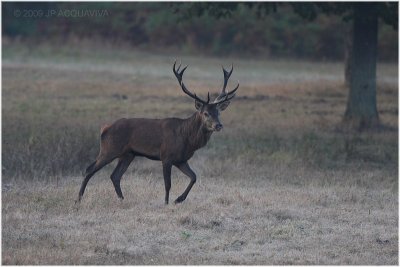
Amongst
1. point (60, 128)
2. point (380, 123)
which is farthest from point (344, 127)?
point (60, 128)

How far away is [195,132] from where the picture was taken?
1275 centimetres

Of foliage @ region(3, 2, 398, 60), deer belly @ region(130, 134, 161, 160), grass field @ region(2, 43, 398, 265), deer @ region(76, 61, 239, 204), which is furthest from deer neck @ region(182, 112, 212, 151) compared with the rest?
foliage @ region(3, 2, 398, 60)

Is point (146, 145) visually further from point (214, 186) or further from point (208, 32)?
point (208, 32)

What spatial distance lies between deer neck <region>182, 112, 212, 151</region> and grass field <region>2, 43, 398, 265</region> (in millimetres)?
778

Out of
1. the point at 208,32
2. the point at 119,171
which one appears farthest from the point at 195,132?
the point at 208,32

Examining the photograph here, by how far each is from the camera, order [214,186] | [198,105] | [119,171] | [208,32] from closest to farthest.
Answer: [198,105], [119,171], [214,186], [208,32]

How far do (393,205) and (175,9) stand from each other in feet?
27.0

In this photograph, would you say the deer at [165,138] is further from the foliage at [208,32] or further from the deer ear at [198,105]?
the foliage at [208,32]

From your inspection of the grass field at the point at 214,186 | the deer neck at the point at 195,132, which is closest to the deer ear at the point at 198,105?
the deer neck at the point at 195,132

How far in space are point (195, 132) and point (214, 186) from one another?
1.55 m

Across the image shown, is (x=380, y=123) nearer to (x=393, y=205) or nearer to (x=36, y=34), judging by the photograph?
(x=393, y=205)

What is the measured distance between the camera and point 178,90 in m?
27.2

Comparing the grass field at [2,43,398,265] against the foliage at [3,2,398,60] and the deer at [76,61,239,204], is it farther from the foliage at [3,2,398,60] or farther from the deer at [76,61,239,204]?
the foliage at [3,2,398,60]

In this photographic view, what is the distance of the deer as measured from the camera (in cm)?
1265
